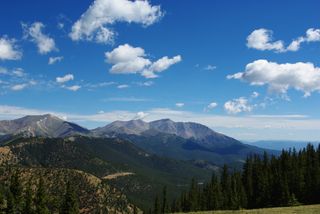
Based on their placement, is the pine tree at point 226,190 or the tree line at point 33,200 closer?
the tree line at point 33,200

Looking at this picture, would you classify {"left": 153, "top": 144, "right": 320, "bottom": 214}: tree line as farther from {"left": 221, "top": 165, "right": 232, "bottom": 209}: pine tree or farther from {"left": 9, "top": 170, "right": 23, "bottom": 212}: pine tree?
{"left": 9, "top": 170, "right": 23, "bottom": 212}: pine tree

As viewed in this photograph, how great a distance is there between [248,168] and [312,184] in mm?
37731

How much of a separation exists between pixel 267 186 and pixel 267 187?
0.39 m

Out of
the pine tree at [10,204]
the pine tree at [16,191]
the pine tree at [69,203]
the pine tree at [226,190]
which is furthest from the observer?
the pine tree at [226,190]

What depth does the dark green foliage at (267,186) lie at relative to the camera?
123m

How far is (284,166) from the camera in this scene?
147 meters

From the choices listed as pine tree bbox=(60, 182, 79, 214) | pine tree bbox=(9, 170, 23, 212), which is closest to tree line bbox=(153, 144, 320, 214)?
pine tree bbox=(60, 182, 79, 214)

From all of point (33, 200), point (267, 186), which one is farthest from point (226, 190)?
point (33, 200)

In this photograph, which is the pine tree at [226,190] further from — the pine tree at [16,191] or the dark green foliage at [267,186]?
the pine tree at [16,191]

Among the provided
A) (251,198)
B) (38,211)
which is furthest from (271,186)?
(38,211)

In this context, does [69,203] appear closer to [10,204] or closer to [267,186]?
[10,204]

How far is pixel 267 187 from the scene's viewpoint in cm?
13375

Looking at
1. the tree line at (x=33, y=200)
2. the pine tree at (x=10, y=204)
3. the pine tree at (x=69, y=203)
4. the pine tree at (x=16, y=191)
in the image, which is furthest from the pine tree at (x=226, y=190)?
the pine tree at (x=10, y=204)

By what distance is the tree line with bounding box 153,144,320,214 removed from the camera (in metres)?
123
